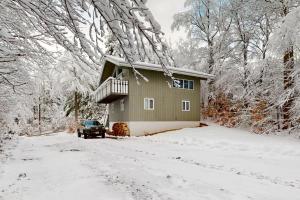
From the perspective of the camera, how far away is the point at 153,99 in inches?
1310

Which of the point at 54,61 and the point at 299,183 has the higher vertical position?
the point at 54,61

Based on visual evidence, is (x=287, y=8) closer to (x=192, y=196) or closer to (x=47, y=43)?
(x=192, y=196)

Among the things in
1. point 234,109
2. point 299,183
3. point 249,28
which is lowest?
point 299,183

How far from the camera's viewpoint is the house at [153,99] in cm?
3181

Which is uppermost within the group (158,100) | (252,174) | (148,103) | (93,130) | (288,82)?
(288,82)

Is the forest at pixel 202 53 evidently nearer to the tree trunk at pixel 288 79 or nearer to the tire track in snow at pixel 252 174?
the tree trunk at pixel 288 79

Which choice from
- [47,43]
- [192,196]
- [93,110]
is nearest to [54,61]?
[47,43]

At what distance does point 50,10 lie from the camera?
10.5 ft

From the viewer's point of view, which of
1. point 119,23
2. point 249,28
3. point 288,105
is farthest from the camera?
point 249,28

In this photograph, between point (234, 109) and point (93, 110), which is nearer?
point (234, 109)

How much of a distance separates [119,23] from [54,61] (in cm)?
248

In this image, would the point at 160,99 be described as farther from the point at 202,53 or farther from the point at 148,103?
the point at 202,53

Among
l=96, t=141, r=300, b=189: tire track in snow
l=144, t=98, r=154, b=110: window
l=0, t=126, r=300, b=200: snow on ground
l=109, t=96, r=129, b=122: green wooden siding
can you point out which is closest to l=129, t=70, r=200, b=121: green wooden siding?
l=144, t=98, r=154, b=110: window

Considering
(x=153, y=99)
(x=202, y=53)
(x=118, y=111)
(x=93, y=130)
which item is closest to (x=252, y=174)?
(x=93, y=130)
